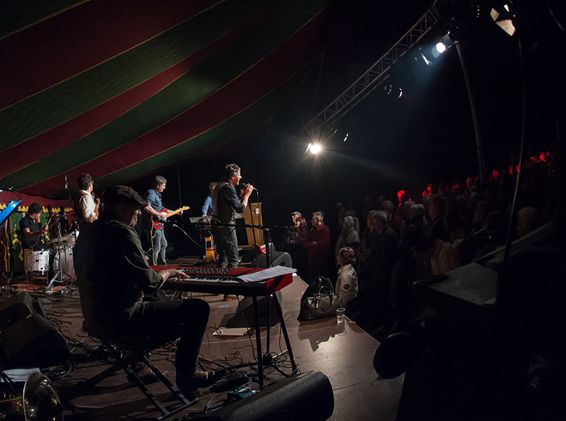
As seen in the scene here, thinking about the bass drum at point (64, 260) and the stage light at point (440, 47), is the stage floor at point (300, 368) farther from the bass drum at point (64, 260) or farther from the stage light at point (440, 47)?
the stage light at point (440, 47)

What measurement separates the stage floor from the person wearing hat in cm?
43

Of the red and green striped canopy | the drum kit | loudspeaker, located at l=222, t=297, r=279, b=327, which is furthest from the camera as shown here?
the drum kit

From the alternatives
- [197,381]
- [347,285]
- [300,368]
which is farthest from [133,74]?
[347,285]

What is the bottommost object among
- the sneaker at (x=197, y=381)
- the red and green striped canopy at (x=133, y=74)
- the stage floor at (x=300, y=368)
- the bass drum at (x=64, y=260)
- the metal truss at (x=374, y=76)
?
the stage floor at (x=300, y=368)

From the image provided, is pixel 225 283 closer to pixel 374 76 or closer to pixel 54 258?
pixel 374 76

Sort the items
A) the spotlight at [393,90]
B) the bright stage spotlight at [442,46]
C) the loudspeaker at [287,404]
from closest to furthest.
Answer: the loudspeaker at [287,404] → the bright stage spotlight at [442,46] → the spotlight at [393,90]

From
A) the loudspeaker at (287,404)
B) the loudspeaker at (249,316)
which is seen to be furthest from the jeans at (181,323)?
the loudspeaker at (249,316)

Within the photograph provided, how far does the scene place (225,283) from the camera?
2.52 meters

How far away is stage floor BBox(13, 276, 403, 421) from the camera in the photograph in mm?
2373

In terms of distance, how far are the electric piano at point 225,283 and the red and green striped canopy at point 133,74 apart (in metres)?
1.81

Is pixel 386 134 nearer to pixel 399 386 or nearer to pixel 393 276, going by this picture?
pixel 393 276

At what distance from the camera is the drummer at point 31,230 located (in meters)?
6.71

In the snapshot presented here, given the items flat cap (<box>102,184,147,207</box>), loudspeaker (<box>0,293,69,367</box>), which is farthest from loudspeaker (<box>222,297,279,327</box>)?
flat cap (<box>102,184,147,207</box>)

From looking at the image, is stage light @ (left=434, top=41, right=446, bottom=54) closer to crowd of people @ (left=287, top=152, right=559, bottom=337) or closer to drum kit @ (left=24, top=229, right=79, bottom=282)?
crowd of people @ (left=287, top=152, right=559, bottom=337)
